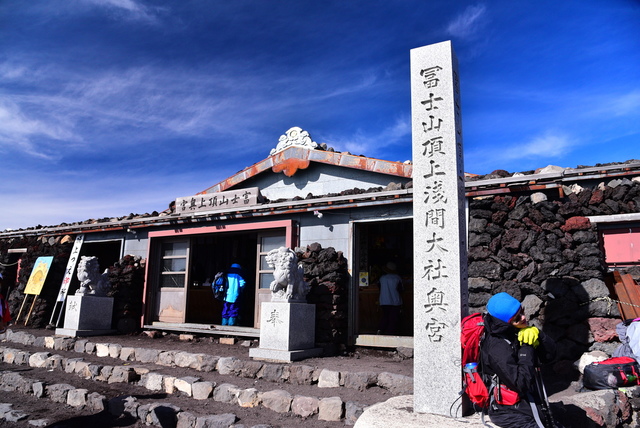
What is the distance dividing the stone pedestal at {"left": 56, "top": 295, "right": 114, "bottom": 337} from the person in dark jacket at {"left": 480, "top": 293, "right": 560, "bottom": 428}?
9973mm

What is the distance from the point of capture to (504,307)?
393 cm

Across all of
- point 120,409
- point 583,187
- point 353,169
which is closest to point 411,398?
point 120,409

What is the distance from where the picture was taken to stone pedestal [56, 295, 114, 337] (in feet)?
35.8

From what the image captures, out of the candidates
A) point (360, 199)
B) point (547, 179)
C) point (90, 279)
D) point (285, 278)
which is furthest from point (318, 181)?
point (90, 279)

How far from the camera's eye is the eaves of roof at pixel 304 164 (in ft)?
35.5

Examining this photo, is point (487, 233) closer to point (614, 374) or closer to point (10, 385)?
point (614, 374)

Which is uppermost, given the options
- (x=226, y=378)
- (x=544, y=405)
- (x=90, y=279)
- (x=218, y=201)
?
(x=218, y=201)

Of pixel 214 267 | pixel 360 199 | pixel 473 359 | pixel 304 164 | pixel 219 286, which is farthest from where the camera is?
pixel 214 267

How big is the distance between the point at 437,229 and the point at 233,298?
7.17 metres

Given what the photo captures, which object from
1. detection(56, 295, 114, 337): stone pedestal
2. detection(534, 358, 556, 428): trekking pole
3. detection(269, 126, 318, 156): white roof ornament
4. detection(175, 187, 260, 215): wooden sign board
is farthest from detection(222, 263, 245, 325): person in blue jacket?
detection(534, 358, 556, 428): trekking pole

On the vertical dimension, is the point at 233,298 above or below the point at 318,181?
below

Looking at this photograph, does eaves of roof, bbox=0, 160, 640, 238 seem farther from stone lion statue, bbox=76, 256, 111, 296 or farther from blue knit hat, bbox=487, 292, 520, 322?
blue knit hat, bbox=487, 292, 520, 322

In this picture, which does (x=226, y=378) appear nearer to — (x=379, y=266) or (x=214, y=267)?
(x=379, y=266)

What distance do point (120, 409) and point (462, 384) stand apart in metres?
4.82
